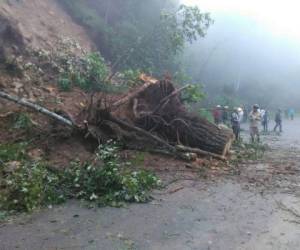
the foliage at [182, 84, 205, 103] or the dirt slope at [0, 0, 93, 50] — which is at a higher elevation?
the dirt slope at [0, 0, 93, 50]

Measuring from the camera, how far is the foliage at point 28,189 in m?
6.35

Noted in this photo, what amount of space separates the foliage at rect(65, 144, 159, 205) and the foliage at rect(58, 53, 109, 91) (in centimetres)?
588

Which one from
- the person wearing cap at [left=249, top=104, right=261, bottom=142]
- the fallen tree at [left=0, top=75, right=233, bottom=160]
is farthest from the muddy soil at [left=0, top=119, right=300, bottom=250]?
the person wearing cap at [left=249, top=104, right=261, bottom=142]

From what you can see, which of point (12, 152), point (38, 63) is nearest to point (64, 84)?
point (38, 63)

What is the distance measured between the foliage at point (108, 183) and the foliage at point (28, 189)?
0.36 meters

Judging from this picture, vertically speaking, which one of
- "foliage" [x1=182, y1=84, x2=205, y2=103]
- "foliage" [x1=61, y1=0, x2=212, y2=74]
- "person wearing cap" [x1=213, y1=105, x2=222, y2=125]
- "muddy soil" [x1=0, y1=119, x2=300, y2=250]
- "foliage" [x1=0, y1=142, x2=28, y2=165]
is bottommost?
"muddy soil" [x1=0, y1=119, x2=300, y2=250]

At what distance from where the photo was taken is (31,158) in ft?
26.7

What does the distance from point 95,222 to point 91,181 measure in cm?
139

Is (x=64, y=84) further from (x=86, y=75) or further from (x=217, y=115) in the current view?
(x=217, y=115)

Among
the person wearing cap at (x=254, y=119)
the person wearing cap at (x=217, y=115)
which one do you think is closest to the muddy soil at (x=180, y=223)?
the person wearing cap at (x=254, y=119)

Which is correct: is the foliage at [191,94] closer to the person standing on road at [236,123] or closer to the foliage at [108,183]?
the person standing on road at [236,123]

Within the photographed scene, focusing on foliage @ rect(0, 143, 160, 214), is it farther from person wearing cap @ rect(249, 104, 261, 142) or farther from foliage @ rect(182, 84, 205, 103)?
person wearing cap @ rect(249, 104, 261, 142)

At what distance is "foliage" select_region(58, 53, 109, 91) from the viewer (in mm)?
13202

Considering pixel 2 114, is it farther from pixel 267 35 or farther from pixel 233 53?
pixel 267 35
